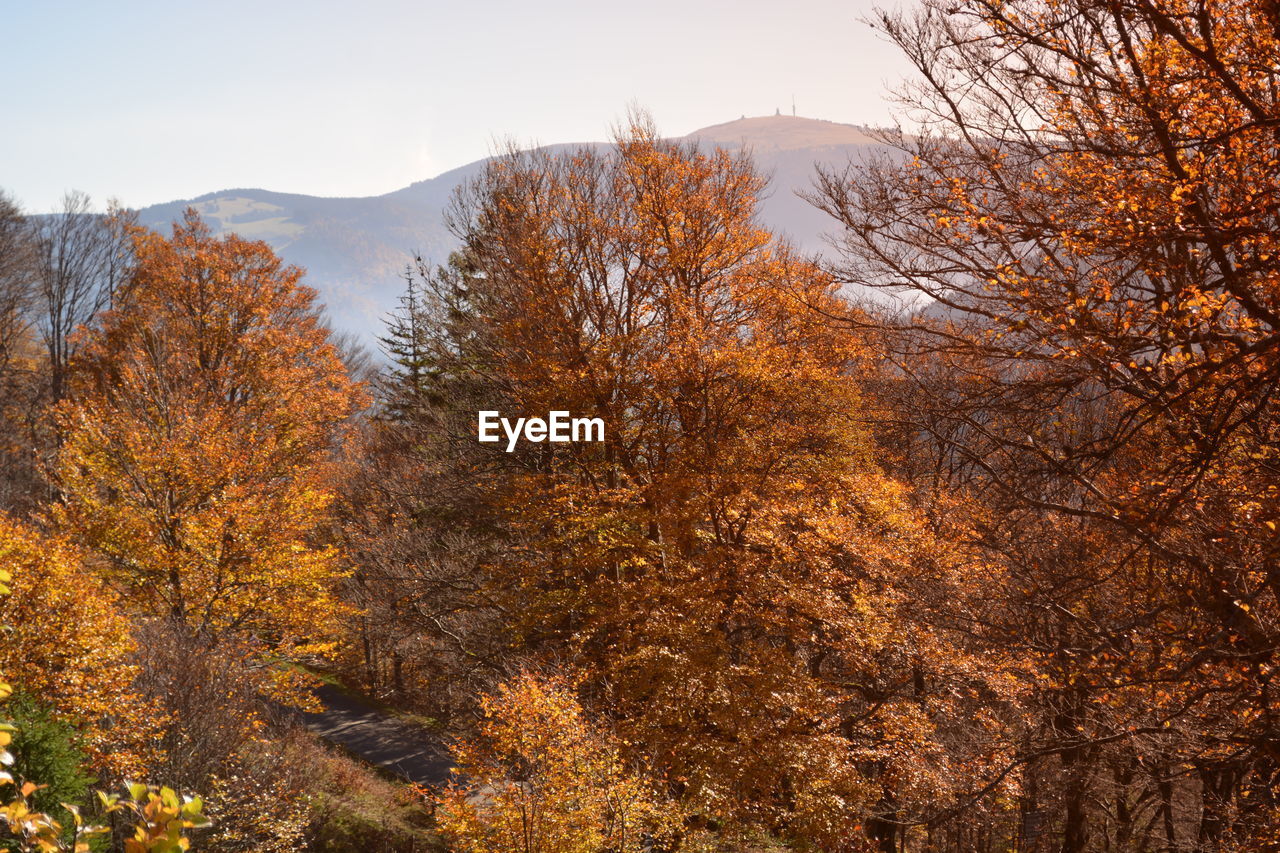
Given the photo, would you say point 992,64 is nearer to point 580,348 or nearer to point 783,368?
point 783,368

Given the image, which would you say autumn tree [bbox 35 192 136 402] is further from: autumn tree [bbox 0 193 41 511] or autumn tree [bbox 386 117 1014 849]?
autumn tree [bbox 386 117 1014 849]

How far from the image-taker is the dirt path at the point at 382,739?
64.1 feet

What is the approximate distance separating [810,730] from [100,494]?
55.1 feet

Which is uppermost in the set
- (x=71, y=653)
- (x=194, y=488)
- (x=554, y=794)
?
(x=194, y=488)

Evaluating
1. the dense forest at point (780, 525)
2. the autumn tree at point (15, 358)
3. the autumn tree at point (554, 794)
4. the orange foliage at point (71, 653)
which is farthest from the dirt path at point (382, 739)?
the autumn tree at point (15, 358)

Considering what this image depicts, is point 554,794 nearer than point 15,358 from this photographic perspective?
Yes

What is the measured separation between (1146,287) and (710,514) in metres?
7.98

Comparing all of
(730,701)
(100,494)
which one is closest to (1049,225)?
(730,701)

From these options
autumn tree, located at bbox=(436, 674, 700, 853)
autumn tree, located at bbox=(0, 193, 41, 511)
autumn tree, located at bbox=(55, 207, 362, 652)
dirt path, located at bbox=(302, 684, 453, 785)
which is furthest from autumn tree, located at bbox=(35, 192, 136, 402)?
autumn tree, located at bbox=(436, 674, 700, 853)

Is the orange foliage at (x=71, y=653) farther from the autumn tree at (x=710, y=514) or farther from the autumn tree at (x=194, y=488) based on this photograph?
the autumn tree at (x=710, y=514)

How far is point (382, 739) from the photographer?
70.0ft

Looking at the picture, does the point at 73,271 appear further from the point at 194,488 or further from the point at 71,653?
the point at 71,653

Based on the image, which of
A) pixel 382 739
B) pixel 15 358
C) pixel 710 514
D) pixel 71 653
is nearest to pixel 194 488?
pixel 71 653

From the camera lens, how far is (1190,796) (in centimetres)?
1428
